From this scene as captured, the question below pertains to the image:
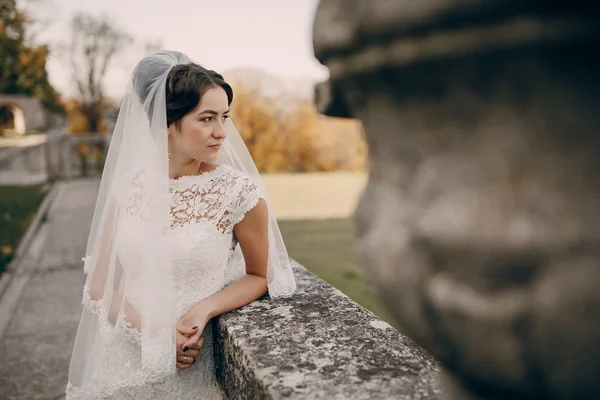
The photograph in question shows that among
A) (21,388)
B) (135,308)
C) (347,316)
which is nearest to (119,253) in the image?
(135,308)

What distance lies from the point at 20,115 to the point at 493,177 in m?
32.2

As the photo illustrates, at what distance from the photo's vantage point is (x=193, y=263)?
1839 mm

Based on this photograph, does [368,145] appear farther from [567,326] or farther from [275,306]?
[275,306]

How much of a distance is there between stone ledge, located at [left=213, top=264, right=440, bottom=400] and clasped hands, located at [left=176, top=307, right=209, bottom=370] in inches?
2.7

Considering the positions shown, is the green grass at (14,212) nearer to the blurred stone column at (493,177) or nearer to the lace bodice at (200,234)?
the lace bodice at (200,234)

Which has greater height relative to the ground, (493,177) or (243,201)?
(493,177)

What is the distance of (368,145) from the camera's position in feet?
2.03

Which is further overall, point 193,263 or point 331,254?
point 331,254

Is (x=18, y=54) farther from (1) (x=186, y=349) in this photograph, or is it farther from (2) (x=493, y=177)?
(2) (x=493, y=177)

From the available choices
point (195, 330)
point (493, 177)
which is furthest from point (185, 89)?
point (493, 177)

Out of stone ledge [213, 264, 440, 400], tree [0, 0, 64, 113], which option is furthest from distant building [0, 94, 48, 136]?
stone ledge [213, 264, 440, 400]

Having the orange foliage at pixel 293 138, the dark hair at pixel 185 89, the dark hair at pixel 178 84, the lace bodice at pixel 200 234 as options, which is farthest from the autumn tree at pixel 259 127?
the lace bodice at pixel 200 234

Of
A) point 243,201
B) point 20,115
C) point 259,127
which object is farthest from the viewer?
point 20,115

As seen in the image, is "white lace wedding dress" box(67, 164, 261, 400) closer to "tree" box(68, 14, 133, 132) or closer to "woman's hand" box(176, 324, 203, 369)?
"woman's hand" box(176, 324, 203, 369)
